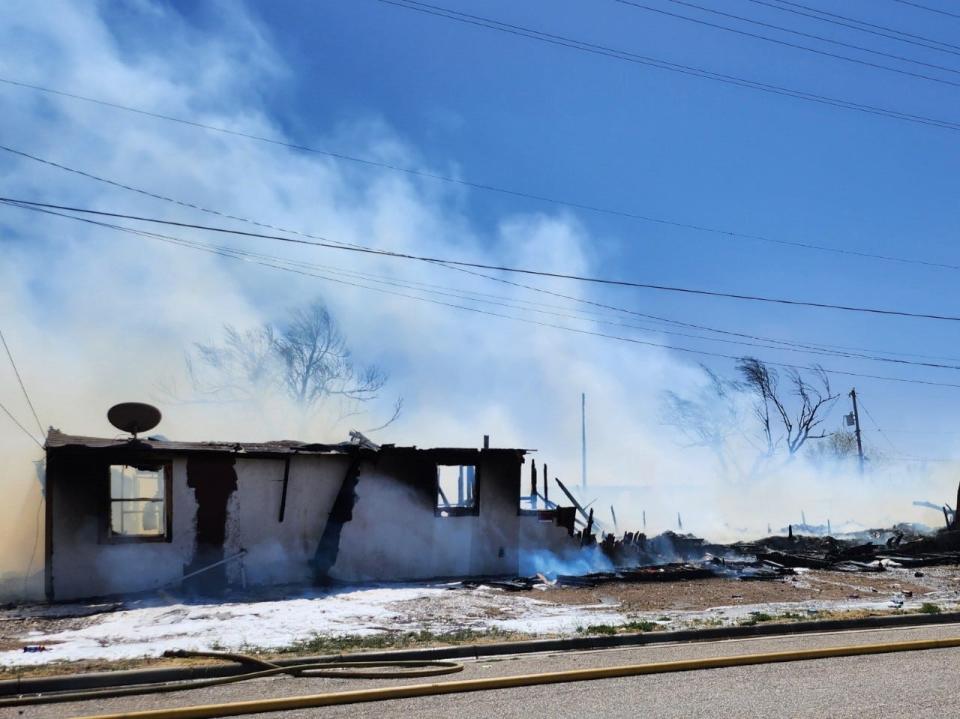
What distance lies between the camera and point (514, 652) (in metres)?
10.8

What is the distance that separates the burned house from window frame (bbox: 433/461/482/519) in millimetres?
29

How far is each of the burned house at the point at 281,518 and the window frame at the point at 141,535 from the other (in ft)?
0.07

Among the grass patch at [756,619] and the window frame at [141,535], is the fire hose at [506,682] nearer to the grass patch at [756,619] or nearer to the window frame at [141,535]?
the grass patch at [756,619]

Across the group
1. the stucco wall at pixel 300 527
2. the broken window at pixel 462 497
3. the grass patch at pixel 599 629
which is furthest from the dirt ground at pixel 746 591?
the broken window at pixel 462 497

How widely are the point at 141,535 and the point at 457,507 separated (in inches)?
280

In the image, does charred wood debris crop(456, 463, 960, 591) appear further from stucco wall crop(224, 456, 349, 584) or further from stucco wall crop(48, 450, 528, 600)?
stucco wall crop(224, 456, 349, 584)

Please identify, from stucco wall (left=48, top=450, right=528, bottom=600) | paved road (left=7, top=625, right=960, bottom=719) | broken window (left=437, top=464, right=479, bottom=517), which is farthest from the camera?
broken window (left=437, top=464, right=479, bottom=517)

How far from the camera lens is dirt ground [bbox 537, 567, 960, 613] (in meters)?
15.9

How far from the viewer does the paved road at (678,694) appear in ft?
24.0

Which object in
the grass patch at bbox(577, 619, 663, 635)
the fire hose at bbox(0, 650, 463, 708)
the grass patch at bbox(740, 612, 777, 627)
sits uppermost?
the fire hose at bbox(0, 650, 463, 708)

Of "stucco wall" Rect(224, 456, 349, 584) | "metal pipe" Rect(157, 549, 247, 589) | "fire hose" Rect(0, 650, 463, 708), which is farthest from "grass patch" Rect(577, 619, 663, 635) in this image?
"metal pipe" Rect(157, 549, 247, 589)

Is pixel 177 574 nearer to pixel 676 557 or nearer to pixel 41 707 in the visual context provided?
pixel 41 707

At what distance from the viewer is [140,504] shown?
90.0 ft

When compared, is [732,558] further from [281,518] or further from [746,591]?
[281,518]
